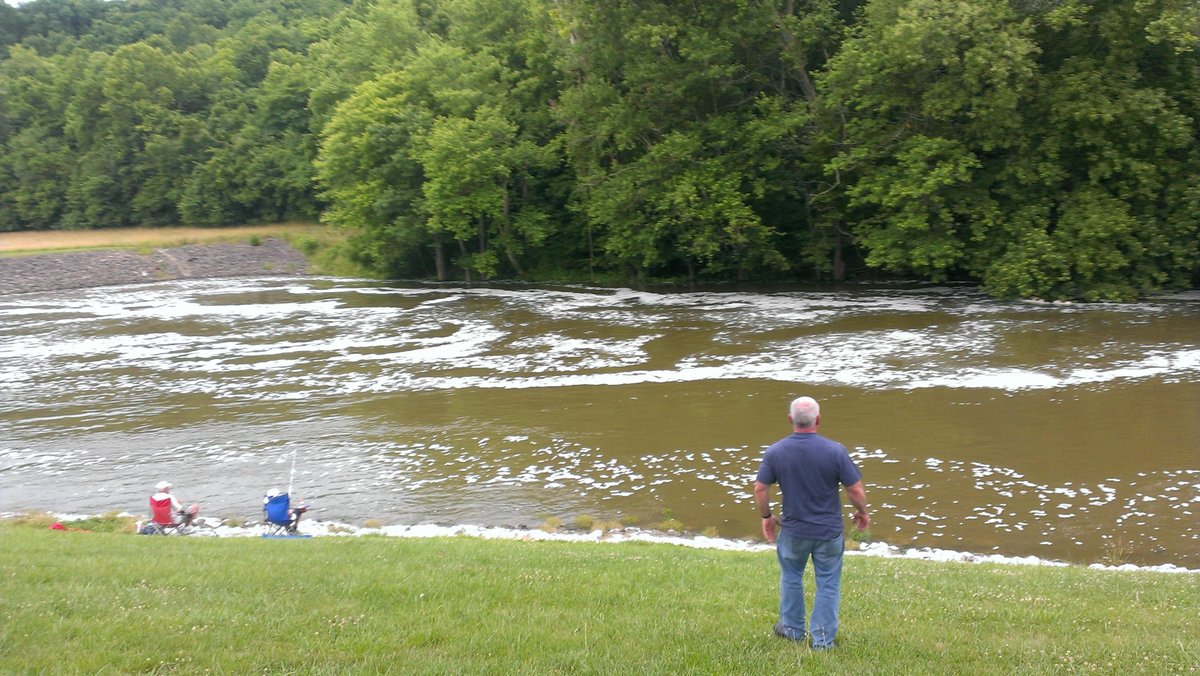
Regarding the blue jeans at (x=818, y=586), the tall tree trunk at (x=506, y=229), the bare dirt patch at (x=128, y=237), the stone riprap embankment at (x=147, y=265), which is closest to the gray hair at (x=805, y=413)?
the blue jeans at (x=818, y=586)

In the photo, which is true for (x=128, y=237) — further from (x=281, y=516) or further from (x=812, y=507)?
(x=812, y=507)

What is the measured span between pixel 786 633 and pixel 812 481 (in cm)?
124

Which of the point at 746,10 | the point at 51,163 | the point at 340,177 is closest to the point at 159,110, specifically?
the point at 51,163

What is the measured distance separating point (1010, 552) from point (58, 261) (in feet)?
199

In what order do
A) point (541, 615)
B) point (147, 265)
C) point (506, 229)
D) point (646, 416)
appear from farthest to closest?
point (147, 265)
point (506, 229)
point (646, 416)
point (541, 615)

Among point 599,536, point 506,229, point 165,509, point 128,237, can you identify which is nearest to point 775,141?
point 506,229

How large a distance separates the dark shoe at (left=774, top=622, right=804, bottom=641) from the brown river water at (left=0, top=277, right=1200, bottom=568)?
735 cm

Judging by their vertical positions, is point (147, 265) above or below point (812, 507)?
above

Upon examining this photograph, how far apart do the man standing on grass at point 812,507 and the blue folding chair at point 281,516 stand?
9645mm

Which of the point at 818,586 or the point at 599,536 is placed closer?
the point at 818,586

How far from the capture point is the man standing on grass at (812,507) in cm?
701

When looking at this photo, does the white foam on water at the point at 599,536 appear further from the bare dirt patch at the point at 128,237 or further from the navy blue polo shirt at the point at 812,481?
the bare dirt patch at the point at 128,237

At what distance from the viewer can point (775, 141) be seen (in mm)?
40969

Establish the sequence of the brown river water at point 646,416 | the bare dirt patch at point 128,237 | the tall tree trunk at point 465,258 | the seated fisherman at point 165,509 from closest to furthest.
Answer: the seated fisherman at point 165,509 < the brown river water at point 646,416 < the tall tree trunk at point 465,258 < the bare dirt patch at point 128,237
